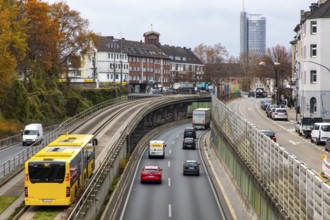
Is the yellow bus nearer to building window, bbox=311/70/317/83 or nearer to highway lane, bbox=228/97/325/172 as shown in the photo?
highway lane, bbox=228/97/325/172

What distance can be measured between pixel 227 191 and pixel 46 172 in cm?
1728

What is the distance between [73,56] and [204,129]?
28.0 metres

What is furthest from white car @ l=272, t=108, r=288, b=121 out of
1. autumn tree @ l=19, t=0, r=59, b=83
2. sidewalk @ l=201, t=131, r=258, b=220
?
autumn tree @ l=19, t=0, r=59, b=83

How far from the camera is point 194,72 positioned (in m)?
194

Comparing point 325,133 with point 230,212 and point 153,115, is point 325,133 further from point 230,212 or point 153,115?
point 153,115

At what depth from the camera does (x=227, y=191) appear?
39.8 meters

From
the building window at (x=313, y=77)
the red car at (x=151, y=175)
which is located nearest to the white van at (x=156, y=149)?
the red car at (x=151, y=175)

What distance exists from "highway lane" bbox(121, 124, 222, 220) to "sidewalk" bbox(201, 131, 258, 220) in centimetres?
66

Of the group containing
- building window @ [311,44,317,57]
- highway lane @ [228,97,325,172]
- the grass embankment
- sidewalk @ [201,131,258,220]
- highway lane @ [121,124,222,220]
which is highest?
building window @ [311,44,317,57]

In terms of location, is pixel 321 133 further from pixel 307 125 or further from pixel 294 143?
pixel 307 125

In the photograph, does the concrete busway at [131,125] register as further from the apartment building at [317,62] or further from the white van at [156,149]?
the apartment building at [317,62]

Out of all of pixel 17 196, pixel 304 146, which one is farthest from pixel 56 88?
pixel 17 196

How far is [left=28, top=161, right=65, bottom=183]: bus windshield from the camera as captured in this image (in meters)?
26.3

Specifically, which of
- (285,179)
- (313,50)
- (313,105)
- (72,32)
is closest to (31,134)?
(313,105)
